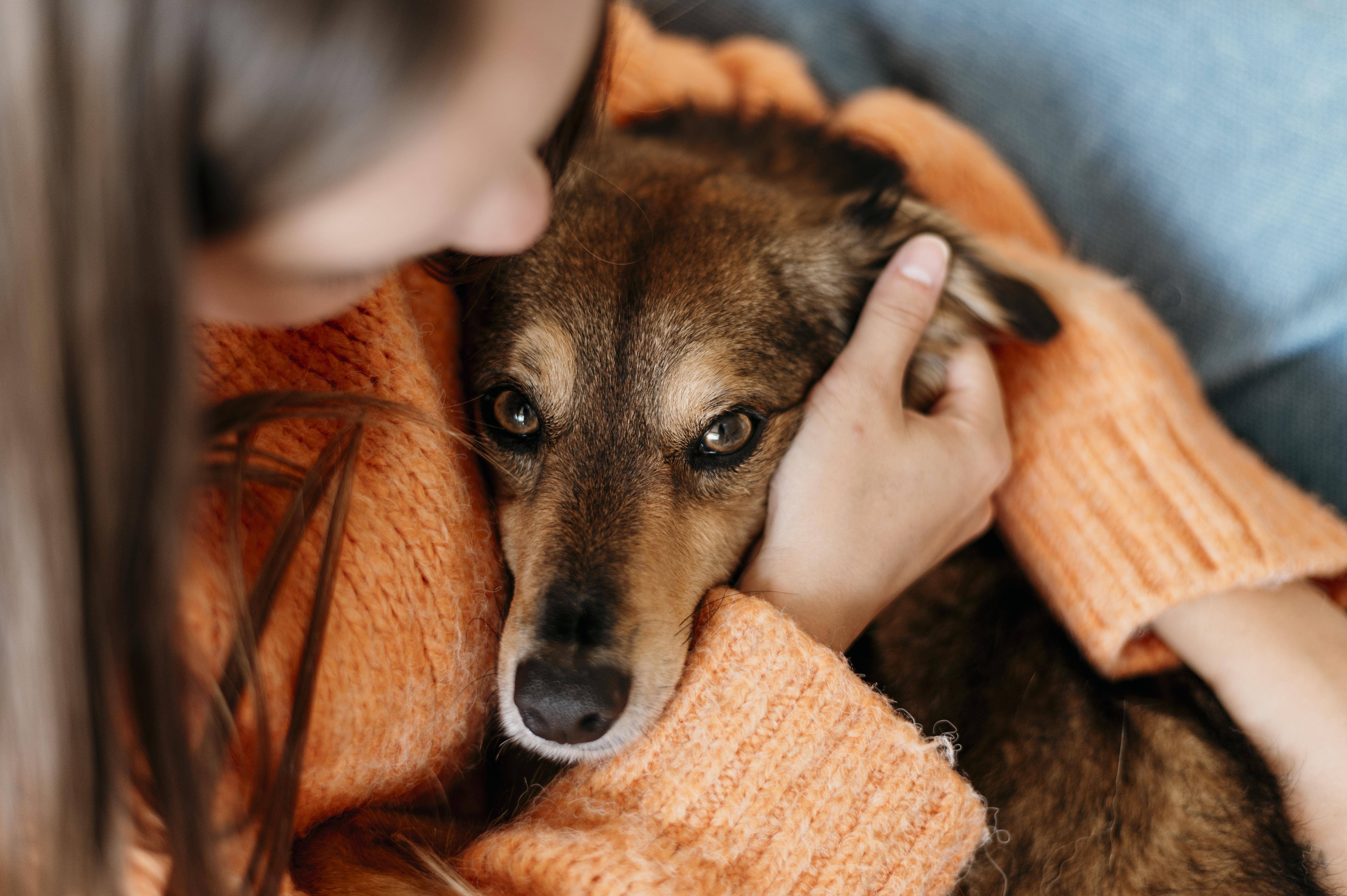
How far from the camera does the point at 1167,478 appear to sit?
1.42 m

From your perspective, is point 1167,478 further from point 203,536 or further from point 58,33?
point 58,33

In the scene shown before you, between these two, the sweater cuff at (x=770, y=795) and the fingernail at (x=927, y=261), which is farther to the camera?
the fingernail at (x=927, y=261)

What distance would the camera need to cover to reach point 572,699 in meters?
1.12

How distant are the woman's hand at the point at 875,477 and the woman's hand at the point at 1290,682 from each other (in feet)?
1.39

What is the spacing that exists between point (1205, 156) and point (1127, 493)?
0.90m

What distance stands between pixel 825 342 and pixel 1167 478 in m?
0.64

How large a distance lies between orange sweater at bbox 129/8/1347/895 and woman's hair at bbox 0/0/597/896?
0.14 metres

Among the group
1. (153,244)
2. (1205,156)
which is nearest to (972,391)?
(1205,156)

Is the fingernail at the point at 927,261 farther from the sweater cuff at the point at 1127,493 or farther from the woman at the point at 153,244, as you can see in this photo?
the woman at the point at 153,244

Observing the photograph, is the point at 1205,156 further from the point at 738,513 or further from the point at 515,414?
the point at 515,414

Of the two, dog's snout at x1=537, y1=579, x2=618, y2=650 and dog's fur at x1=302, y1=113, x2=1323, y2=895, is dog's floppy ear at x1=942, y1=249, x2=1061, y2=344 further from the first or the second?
dog's snout at x1=537, y1=579, x2=618, y2=650

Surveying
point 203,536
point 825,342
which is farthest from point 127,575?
point 825,342

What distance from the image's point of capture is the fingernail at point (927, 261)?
57.1 inches

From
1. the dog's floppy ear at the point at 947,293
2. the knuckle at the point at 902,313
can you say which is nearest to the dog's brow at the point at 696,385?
the knuckle at the point at 902,313
